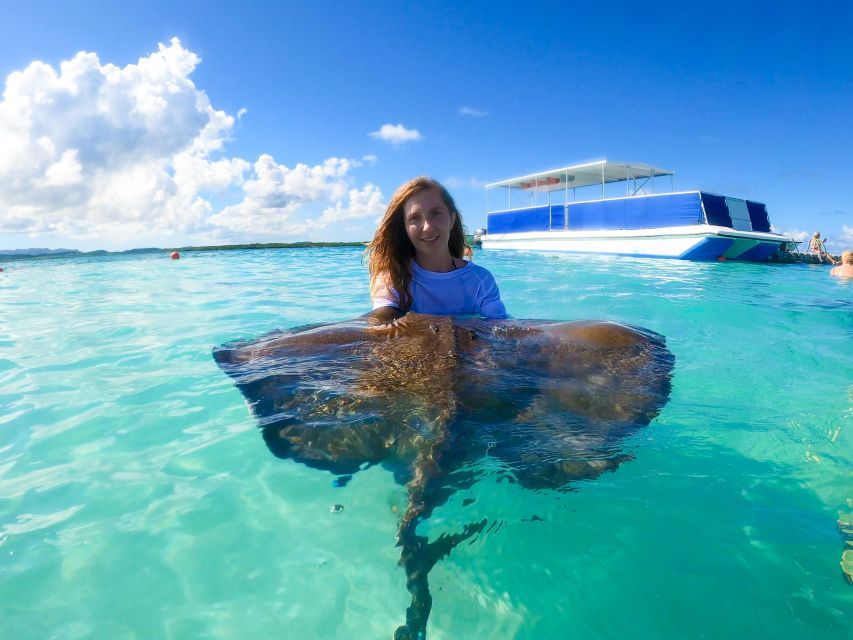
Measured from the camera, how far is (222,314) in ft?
23.9

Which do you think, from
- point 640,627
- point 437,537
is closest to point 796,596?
point 640,627

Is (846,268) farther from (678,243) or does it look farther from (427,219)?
(427,219)

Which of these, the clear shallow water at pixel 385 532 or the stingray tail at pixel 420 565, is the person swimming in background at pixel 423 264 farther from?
the stingray tail at pixel 420 565

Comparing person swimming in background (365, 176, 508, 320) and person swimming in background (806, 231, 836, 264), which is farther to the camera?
person swimming in background (806, 231, 836, 264)

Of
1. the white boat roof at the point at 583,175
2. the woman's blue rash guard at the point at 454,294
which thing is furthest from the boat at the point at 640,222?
the woman's blue rash guard at the point at 454,294

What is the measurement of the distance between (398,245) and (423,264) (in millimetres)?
277

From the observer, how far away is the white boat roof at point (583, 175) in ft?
76.7

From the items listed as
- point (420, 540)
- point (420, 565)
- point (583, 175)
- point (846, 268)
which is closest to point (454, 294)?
point (420, 540)

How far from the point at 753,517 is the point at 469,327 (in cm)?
185

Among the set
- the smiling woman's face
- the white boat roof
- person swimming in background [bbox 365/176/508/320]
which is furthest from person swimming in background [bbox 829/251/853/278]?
Result: the smiling woman's face

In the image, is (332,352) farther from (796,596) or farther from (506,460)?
(796,596)

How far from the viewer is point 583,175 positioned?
2602cm

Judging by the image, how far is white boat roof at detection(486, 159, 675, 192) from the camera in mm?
23375

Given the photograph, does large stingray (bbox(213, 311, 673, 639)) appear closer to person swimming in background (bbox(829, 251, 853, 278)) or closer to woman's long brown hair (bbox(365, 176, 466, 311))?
woman's long brown hair (bbox(365, 176, 466, 311))
